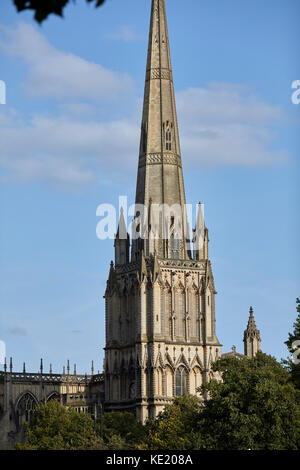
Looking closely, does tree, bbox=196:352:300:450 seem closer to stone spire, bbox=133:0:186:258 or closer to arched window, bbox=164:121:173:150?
stone spire, bbox=133:0:186:258

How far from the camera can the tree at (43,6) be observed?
1748 centimetres

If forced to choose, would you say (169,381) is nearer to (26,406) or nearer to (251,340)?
(251,340)

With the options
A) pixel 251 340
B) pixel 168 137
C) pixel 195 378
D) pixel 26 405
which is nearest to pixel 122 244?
pixel 168 137

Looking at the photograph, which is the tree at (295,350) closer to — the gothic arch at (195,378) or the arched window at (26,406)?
the gothic arch at (195,378)

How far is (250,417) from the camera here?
62.0m

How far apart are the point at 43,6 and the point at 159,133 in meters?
104

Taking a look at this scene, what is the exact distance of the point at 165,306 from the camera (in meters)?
115

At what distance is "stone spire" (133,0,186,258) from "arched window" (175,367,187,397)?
1317 centimetres

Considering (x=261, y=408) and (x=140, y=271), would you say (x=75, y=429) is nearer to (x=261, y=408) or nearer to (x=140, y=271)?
(x=261, y=408)

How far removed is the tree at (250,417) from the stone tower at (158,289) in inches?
1703

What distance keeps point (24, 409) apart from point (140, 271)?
2272cm

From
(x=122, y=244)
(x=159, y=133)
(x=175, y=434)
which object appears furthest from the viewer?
(x=159, y=133)

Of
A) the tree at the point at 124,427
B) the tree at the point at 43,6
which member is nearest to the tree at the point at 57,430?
the tree at the point at 124,427
